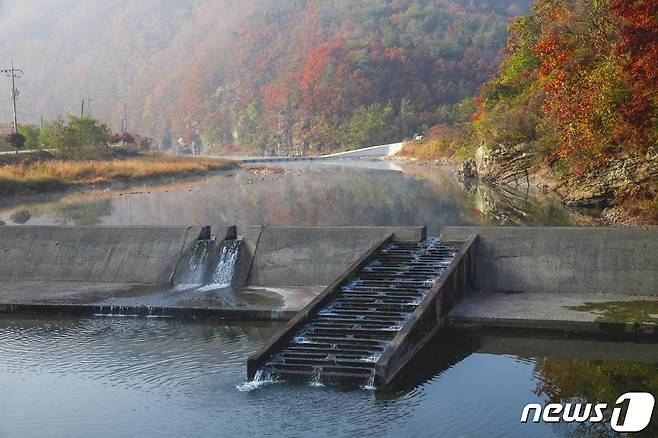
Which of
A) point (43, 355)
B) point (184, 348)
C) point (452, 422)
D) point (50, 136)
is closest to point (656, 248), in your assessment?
point (452, 422)

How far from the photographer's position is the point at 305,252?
22.1 meters

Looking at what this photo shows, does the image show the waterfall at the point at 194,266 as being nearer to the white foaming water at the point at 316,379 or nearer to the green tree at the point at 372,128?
the white foaming water at the point at 316,379

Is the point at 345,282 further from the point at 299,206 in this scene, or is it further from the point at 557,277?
the point at 299,206

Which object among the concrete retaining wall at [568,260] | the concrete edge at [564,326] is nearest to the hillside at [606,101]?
the concrete retaining wall at [568,260]

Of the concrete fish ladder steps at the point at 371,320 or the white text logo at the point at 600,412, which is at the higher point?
the concrete fish ladder steps at the point at 371,320

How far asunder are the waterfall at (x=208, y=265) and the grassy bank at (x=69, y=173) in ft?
117

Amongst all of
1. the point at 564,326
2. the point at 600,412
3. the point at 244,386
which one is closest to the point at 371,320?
the point at 244,386

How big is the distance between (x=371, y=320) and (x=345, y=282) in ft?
7.19

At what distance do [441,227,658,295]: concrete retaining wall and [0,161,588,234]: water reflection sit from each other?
1087 centimetres

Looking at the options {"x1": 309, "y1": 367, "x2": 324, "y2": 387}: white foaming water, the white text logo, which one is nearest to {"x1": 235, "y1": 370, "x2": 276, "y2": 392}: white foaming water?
{"x1": 309, "y1": 367, "x2": 324, "y2": 387}: white foaming water

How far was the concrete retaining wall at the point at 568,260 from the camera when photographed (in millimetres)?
19750

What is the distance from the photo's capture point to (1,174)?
5825 cm

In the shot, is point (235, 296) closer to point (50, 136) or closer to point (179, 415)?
point (179, 415)

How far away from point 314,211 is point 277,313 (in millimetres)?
24360
